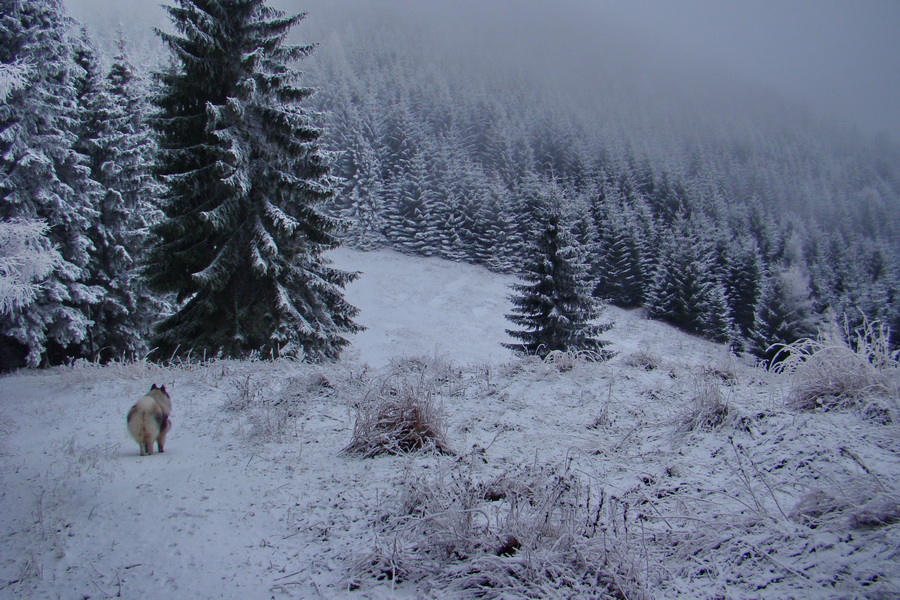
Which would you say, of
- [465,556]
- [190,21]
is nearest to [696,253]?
[190,21]

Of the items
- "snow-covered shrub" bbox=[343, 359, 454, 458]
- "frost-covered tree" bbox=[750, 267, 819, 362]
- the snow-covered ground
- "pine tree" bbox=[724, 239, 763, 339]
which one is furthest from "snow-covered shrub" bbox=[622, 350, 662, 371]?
"pine tree" bbox=[724, 239, 763, 339]

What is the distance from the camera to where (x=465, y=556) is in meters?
2.42

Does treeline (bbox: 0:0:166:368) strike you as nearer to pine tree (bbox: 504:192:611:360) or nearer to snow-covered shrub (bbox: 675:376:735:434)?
snow-covered shrub (bbox: 675:376:735:434)

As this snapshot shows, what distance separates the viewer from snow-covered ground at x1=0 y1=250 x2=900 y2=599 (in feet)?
7.11

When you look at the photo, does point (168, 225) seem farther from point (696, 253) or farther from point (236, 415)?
point (696, 253)

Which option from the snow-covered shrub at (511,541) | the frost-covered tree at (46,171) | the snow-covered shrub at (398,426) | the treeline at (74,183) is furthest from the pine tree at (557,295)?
the frost-covered tree at (46,171)

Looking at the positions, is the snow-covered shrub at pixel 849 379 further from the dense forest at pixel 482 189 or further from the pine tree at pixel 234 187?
the pine tree at pixel 234 187

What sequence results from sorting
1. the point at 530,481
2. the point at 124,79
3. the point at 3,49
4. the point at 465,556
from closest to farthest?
the point at 465,556, the point at 530,481, the point at 3,49, the point at 124,79

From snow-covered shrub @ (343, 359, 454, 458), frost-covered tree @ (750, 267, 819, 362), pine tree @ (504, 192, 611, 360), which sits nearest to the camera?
snow-covered shrub @ (343, 359, 454, 458)

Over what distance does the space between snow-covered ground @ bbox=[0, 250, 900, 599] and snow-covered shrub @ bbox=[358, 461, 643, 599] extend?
0.5 inches

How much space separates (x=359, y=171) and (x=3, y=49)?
36.7m

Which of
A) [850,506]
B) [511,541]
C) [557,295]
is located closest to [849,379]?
[850,506]

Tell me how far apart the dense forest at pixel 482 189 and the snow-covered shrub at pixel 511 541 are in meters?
2.55

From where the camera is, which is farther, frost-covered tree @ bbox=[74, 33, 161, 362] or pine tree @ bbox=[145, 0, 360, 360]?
frost-covered tree @ bbox=[74, 33, 161, 362]
